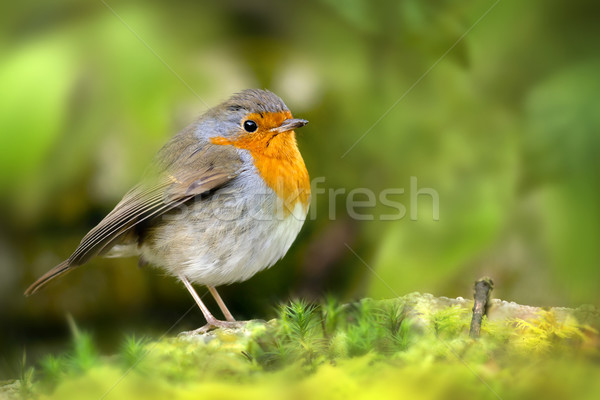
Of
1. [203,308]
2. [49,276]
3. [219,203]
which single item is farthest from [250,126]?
[49,276]

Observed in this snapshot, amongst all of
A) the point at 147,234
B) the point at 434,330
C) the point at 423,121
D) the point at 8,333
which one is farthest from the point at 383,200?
the point at 8,333

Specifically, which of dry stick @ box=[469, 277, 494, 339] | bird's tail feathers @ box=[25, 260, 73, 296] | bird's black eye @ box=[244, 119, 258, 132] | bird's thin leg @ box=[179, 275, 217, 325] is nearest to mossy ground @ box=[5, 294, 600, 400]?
dry stick @ box=[469, 277, 494, 339]

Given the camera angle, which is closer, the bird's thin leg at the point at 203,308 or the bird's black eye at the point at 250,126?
the bird's thin leg at the point at 203,308

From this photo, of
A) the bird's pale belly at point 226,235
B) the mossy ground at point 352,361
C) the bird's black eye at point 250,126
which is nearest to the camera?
the mossy ground at point 352,361

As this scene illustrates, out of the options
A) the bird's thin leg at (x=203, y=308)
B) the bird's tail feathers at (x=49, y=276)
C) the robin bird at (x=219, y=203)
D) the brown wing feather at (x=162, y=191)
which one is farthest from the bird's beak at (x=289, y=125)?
the bird's tail feathers at (x=49, y=276)

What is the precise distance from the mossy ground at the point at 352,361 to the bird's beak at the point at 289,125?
28.3 inches

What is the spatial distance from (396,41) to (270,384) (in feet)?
6.37

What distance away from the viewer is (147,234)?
260 cm

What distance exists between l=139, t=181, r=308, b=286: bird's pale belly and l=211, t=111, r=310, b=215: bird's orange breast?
4cm

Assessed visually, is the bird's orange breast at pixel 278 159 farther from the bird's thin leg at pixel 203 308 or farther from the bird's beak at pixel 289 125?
the bird's thin leg at pixel 203 308

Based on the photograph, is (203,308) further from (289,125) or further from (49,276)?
(289,125)

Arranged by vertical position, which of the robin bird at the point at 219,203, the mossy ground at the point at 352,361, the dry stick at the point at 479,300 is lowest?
the mossy ground at the point at 352,361

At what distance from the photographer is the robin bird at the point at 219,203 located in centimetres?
239

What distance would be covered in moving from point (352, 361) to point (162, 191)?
1.13 meters
